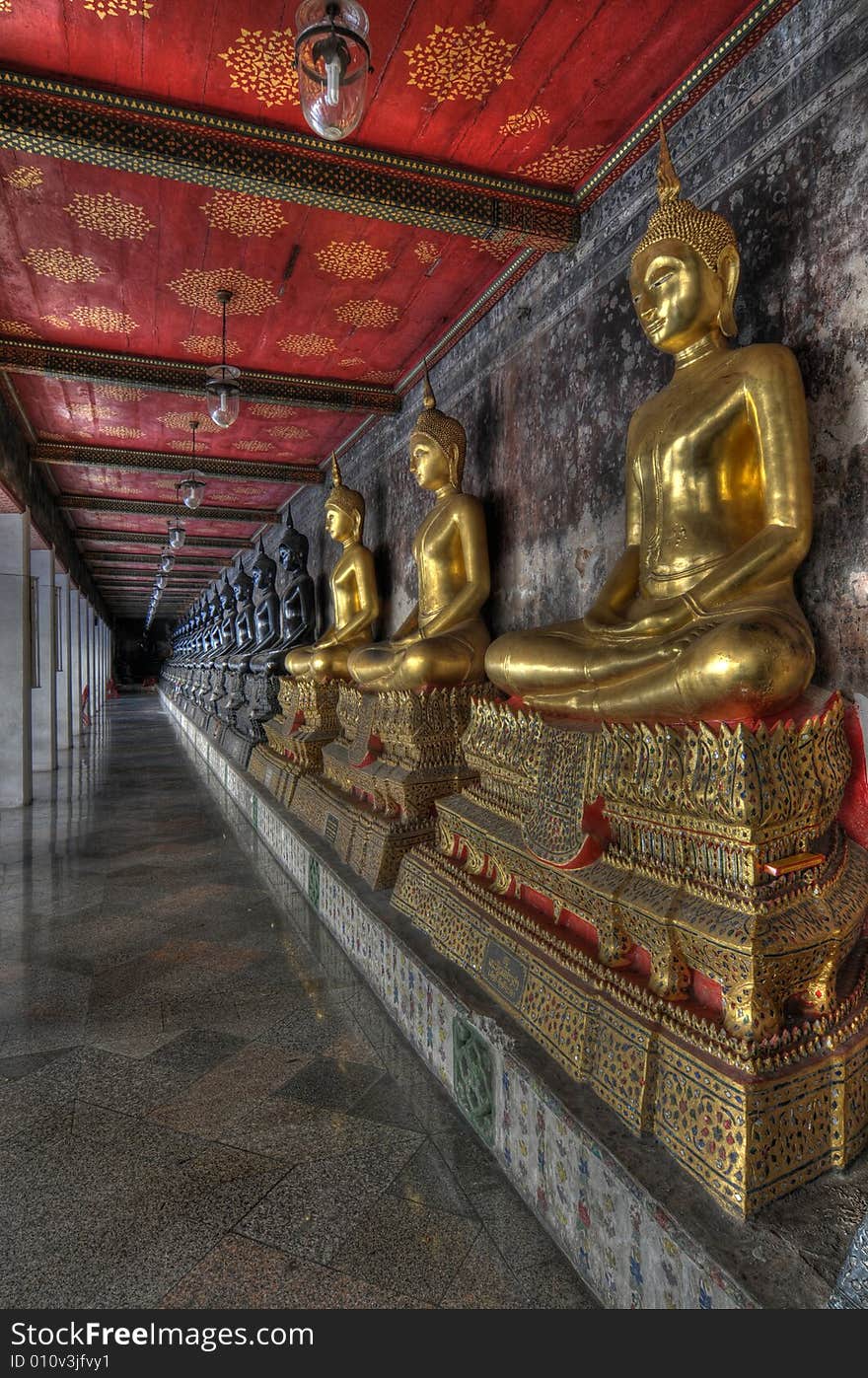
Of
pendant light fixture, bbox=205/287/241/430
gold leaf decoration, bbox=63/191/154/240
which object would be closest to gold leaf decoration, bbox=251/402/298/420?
pendant light fixture, bbox=205/287/241/430

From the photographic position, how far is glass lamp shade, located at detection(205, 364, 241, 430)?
4082 mm

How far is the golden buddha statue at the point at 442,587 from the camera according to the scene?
320cm

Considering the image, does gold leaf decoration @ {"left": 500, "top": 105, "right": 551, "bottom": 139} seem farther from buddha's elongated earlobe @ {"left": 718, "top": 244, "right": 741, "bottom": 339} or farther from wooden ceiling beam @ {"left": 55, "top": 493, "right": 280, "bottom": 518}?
wooden ceiling beam @ {"left": 55, "top": 493, "right": 280, "bottom": 518}

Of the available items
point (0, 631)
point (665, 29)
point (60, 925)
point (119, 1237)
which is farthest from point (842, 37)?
point (0, 631)

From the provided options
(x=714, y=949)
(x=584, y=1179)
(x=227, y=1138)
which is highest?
(x=714, y=949)

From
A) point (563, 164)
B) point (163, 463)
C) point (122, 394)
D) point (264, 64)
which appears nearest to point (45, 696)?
point (163, 463)

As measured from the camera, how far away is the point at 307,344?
4.51 meters

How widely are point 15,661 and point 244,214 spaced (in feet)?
16.0

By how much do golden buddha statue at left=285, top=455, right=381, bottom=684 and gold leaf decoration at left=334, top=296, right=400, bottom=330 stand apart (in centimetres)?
154

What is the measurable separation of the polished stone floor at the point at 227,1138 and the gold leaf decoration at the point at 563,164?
3.01 metres

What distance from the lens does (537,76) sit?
2.39 m

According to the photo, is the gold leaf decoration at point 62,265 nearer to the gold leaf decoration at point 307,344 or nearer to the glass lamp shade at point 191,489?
the gold leaf decoration at point 307,344

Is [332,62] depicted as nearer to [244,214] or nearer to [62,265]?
[244,214]

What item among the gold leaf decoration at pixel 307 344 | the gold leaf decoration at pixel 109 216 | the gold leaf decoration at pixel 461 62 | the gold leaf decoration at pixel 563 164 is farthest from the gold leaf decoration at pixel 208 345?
the gold leaf decoration at pixel 461 62
